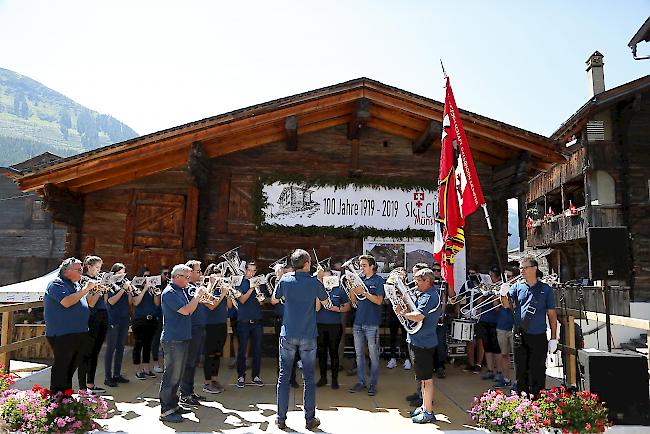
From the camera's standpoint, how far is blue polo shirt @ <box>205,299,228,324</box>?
645 centimetres

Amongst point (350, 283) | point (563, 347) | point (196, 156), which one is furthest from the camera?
point (196, 156)

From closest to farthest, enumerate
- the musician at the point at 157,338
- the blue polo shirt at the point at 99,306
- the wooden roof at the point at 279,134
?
the blue polo shirt at the point at 99,306
the musician at the point at 157,338
the wooden roof at the point at 279,134

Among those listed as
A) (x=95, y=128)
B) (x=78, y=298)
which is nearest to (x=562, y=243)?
(x=78, y=298)

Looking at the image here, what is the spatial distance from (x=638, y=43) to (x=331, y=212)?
649 inches

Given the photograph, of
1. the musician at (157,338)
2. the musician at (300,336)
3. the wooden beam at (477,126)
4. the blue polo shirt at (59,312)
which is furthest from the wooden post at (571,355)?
the blue polo shirt at (59,312)

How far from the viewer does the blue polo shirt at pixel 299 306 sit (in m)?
4.98

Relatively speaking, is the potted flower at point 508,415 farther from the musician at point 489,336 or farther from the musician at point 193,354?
the musician at point 193,354

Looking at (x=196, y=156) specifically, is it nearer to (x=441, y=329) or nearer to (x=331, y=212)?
(x=331, y=212)

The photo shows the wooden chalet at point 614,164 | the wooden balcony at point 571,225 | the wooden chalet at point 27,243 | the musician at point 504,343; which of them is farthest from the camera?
the wooden chalet at point 27,243

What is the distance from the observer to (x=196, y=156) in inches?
342

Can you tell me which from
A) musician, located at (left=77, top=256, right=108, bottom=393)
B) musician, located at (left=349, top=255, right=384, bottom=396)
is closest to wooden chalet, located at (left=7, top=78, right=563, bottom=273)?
musician, located at (left=77, top=256, right=108, bottom=393)

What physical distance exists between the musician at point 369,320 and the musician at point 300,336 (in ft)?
4.77

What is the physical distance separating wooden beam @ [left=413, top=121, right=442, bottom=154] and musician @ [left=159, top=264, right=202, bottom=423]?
5857mm

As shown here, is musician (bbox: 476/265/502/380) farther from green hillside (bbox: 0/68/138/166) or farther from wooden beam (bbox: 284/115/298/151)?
green hillside (bbox: 0/68/138/166)
